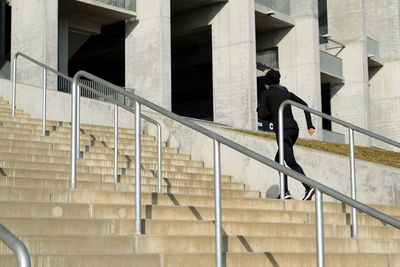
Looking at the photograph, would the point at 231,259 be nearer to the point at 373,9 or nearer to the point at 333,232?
the point at 333,232

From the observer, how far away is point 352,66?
2934cm

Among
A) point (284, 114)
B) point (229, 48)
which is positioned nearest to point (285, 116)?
point (284, 114)

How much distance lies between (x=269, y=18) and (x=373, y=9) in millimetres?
9208

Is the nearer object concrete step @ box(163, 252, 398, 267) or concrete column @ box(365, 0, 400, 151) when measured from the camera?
concrete step @ box(163, 252, 398, 267)

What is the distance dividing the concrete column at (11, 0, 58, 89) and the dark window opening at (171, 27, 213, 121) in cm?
811

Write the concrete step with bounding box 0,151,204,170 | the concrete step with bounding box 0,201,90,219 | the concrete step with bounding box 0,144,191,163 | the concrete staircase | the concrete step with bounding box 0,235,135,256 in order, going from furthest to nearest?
the concrete step with bounding box 0,144,191,163 → the concrete step with bounding box 0,151,204,170 → the concrete step with bounding box 0,201,90,219 → the concrete staircase → the concrete step with bounding box 0,235,135,256

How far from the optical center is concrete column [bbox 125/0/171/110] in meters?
20.2

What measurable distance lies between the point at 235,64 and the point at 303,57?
13.8 feet

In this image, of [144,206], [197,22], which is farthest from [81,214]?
[197,22]

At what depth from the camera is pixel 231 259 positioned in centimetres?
525

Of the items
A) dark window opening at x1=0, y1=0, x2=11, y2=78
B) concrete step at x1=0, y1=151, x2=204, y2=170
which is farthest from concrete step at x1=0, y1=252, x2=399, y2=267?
dark window opening at x1=0, y1=0, x2=11, y2=78

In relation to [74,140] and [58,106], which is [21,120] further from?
[74,140]

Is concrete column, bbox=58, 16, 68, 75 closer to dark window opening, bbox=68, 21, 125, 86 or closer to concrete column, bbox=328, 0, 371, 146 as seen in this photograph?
dark window opening, bbox=68, 21, 125, 86

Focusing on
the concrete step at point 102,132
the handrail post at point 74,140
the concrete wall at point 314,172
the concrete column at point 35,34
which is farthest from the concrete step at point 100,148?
the concrete column at point 35,34
